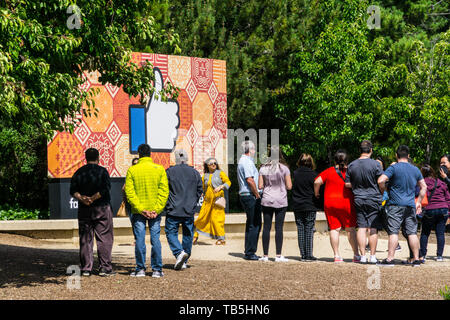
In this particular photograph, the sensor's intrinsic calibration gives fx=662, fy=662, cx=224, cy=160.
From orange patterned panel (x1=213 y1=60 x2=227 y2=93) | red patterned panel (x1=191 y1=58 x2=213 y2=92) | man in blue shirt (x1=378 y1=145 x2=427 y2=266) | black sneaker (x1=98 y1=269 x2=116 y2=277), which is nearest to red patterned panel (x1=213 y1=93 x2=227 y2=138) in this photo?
orange patterned panel (x1=213 y1=60 x2=227 y2=93)

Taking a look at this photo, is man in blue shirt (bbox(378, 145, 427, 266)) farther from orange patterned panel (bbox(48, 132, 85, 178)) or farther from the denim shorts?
orange patterned panel (bbox(48, 132, 85, 178))

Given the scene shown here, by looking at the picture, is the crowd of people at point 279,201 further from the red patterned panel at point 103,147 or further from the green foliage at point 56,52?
the red patterned panel at point 103,147

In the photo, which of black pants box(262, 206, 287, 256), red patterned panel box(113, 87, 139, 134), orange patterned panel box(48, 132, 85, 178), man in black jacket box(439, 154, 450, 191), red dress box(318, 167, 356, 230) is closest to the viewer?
red dress box(318, 167, 356, 230)

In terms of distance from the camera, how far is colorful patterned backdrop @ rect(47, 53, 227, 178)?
53.9ft

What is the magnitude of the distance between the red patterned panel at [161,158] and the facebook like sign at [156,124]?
0.35ft

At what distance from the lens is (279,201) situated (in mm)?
11289

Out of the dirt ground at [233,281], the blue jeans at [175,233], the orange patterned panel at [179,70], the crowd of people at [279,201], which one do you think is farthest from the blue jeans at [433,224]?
the orange patterned panel at [179,70]

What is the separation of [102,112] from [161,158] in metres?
2.04

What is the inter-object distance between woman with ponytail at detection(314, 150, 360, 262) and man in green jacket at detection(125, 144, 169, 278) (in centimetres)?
305

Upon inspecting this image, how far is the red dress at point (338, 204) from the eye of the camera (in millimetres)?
10922

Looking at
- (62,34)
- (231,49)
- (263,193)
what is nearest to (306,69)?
(231,49)

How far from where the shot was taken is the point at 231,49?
72.8 feet

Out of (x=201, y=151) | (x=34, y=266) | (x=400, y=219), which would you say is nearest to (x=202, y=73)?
(x=201, y=151)
